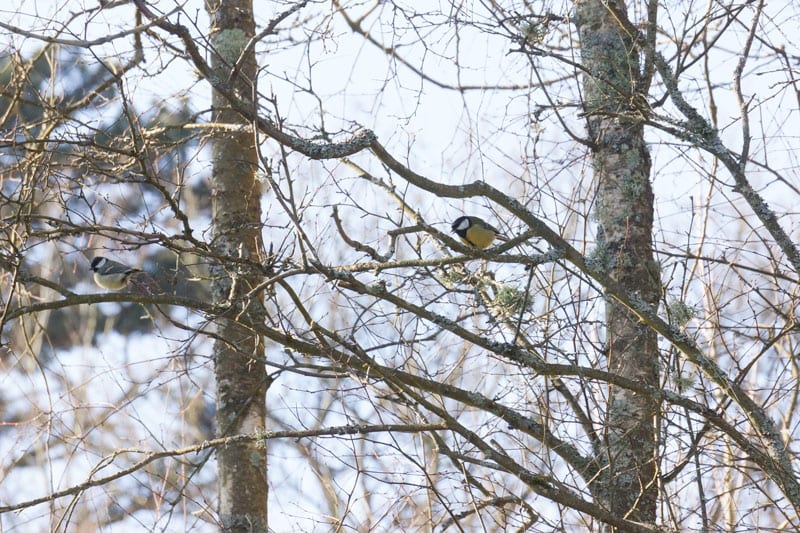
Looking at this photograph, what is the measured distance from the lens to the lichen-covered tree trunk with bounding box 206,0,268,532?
4.16 metres

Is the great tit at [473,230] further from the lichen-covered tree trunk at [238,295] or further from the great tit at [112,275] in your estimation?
the great tit at [112,275]

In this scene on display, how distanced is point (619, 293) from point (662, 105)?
3.10ft

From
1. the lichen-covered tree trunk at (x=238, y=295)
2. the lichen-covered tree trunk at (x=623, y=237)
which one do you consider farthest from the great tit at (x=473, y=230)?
the lichen-covered tree trunk at (x=238, y=295)

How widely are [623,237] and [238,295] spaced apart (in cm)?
157

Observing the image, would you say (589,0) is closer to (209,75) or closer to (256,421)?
(209,75)

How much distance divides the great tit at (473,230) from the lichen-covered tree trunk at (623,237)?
2.10 ft

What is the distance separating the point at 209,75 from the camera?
9.88 ft

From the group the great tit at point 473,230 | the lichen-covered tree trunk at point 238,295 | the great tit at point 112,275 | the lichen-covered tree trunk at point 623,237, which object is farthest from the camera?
the great tit at point 112,275

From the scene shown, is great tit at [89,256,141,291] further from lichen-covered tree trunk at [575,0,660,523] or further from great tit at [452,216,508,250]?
lichen-covered tree trunk at [575,0,660,523]

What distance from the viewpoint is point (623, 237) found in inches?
151

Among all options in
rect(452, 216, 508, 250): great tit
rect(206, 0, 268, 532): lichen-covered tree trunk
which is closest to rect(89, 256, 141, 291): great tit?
rect(206, 0, 268, 532): lichen-covered tree trunk

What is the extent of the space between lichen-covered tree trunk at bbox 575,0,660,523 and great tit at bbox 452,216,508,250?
0.64 metres

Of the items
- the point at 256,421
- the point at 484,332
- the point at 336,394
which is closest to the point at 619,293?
the point at 484,332

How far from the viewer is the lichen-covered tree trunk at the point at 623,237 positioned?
11.6 feet
